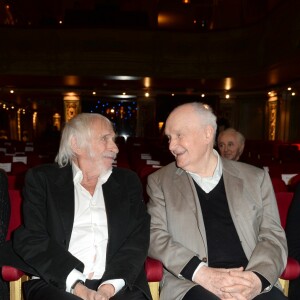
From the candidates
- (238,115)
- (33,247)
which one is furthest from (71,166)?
(238,115)

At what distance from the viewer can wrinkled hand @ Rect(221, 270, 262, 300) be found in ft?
5.96

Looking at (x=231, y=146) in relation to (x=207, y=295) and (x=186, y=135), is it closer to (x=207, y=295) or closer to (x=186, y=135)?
(x=186, y=135)

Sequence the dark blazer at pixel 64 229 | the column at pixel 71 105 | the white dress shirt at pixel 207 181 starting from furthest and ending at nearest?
1. the column at pixel 71 105
2. the white dress shirt at pixel 207 181
3. the dark blazer at pixel 64 229

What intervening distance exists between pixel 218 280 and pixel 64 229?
84cm

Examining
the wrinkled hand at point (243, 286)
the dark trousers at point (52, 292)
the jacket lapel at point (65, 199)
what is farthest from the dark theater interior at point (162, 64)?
the wrinkled hand at point (243, 286)

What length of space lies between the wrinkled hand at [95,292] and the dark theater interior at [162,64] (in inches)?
217

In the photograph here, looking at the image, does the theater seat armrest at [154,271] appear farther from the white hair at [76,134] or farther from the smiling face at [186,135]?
the white hair at [76,134]

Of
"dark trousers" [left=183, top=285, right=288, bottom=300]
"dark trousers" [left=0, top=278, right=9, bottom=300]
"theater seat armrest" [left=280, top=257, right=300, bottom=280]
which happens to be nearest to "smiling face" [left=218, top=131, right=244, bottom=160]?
"theater seat armrest" [left=280, top=257, right=300, bottom=280]

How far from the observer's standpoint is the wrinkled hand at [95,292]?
70.6 inches

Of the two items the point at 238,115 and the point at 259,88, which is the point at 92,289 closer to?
the point at 259,88

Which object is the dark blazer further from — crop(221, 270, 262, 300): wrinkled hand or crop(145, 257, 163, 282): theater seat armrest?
crop(221, 270, 262, 300): wrinkled hand

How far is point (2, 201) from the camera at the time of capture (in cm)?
215

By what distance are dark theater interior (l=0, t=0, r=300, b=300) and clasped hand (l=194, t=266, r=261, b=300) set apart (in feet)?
18.0

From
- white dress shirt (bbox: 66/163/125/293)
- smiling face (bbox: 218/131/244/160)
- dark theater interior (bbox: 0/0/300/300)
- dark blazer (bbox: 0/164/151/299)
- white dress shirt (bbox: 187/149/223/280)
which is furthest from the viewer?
dark theater interior (bbox: 0/0/300/300)
